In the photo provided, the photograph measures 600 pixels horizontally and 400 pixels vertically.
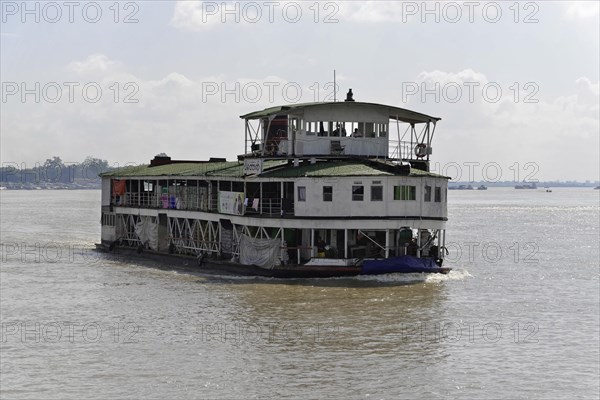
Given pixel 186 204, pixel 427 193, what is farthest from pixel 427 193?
pixel 186 204

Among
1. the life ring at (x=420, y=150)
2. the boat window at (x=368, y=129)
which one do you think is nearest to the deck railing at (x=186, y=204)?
the boat window at (x=368, y=129)

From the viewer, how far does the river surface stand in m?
24.8

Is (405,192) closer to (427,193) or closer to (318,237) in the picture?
(427,193)

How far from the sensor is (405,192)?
42.8 meters

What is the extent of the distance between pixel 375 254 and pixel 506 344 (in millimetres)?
13749

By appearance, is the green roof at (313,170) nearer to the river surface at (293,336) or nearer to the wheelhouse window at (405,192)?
the wheelhouse window at (405,192)

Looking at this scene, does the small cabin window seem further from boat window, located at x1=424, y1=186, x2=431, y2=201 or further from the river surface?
the river surface

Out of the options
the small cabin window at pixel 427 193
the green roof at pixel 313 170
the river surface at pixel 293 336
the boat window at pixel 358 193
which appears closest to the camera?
the river surface at pixel 293 336

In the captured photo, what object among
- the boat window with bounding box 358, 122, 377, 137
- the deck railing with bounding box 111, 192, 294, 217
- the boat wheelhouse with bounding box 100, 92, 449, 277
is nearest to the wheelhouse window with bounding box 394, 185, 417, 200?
the boat wheelhouse with bounding box 100, 92, 449, 277

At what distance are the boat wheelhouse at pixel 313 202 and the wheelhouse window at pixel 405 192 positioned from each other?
47mm

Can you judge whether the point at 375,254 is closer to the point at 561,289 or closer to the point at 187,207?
the point at 561,289

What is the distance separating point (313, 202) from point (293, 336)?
12743mm

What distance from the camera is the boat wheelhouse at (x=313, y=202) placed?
A: 4247 centimetres

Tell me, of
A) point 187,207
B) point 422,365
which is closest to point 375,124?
point 187,207
